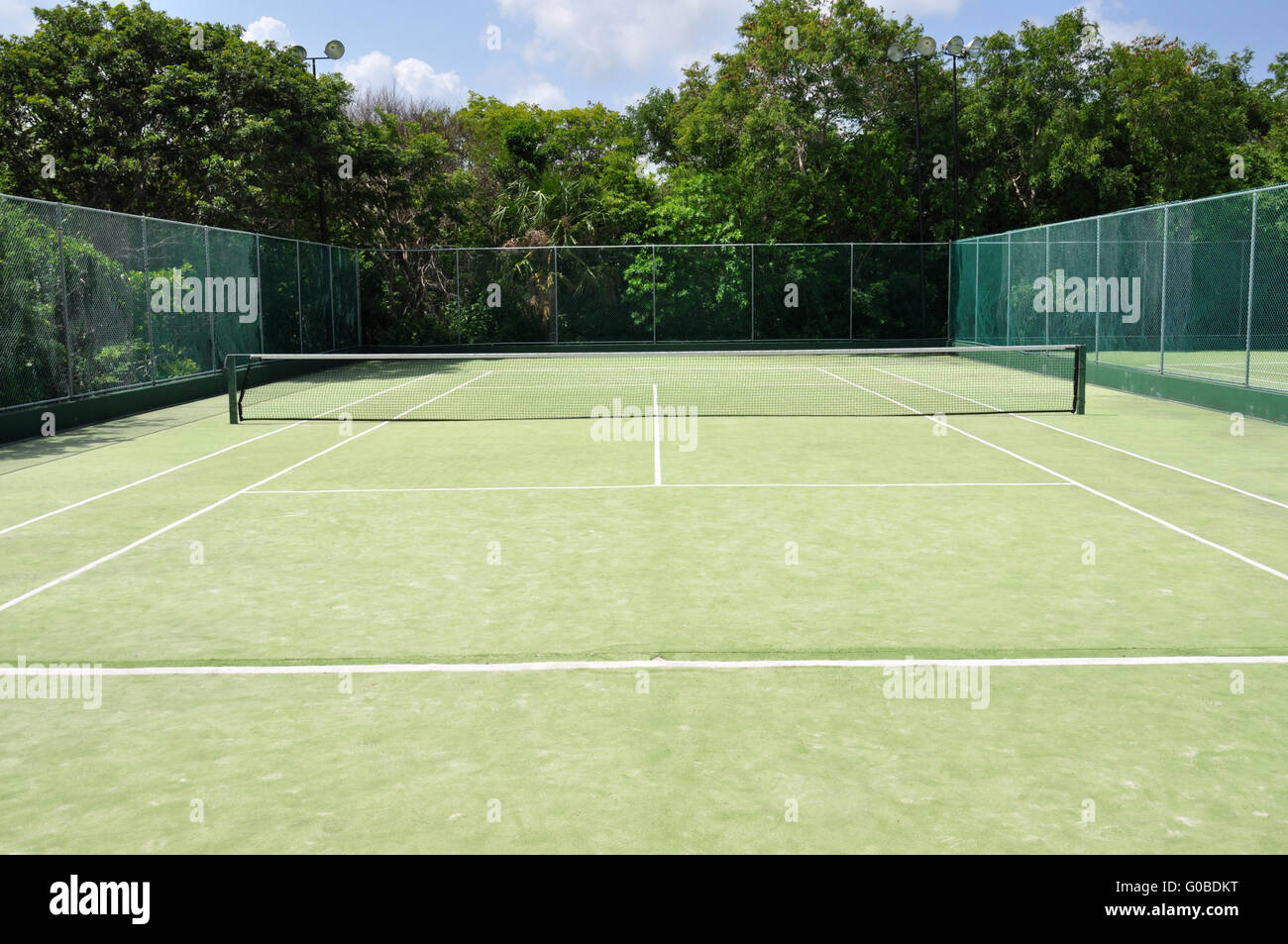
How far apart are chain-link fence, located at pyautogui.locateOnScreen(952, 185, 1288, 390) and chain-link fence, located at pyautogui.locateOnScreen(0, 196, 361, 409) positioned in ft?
51.2

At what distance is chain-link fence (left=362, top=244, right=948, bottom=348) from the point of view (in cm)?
3434

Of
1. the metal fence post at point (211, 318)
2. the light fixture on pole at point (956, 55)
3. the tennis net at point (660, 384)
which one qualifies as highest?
the light fixture on pole at point (956, 55)

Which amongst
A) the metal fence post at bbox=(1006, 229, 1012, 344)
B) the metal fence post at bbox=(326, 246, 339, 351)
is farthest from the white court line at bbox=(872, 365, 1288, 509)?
the metal fence post at bbox=(326, 246, 339, 351)

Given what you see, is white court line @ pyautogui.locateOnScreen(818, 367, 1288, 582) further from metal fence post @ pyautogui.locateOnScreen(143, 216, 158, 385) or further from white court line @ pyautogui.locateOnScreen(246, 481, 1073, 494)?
metal fence post @ pyautogui.locateOnScreen(143, 216, 158, 385)

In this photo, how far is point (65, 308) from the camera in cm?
1633

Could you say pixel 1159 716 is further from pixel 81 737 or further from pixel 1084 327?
pixel 1084 327

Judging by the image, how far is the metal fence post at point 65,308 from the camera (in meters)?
16.2

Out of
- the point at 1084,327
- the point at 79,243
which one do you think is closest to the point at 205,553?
the point at 79,243

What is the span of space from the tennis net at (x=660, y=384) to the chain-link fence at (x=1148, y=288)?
935 millimetres

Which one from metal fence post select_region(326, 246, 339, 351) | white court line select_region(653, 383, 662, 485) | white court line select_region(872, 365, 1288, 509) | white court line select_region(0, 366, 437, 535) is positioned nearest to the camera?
white court line select_region(0, 366, 437, 535)

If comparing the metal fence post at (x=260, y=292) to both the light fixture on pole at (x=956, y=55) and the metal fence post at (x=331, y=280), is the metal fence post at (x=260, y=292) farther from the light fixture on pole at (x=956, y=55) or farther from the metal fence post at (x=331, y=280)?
the light fixture on pole at (x=956, y=55)

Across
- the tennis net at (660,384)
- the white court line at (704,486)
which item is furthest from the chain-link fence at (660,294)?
the white court line at (704,486)

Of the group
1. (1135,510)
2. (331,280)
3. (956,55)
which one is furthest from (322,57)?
(1135,510)

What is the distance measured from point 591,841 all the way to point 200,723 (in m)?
2.11
